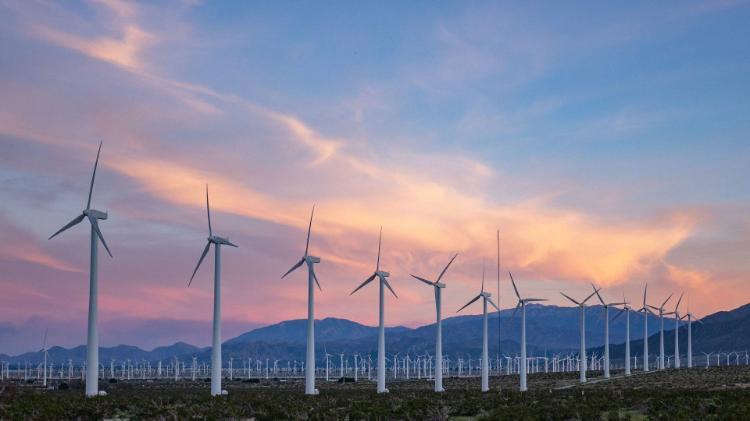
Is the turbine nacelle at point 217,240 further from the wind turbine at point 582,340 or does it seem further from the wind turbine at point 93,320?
the wind turbine at point 582,340

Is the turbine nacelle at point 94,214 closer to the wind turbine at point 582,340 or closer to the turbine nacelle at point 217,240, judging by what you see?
the turbine nacelle at point 217,240

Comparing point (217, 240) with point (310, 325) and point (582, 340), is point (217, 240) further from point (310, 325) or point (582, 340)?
point (582, 340)

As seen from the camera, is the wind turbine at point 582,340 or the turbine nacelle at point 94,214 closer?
the turbine nacelle at point 94,214

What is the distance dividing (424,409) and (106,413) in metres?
20.1

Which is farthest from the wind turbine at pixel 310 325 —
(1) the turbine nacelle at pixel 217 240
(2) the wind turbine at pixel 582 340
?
(2) the wind turbine at pixel 582 340

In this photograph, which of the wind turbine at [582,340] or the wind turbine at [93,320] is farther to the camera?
the wind turbine at [582,340]

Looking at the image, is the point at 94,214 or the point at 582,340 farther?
the point at 582,340

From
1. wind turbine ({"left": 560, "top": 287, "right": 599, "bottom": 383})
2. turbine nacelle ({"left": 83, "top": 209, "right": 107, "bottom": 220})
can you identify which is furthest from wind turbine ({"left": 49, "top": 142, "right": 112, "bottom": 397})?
wind turbine ({"left": 560, "top": 287, "right": 599, "bottom": 383})

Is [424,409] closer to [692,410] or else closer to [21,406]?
[692,410]

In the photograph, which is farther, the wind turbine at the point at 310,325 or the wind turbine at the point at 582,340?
the wind turbine at the point at 582,340

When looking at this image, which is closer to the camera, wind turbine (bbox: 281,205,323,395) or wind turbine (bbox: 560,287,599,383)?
wind turbine (bbox: 281,205,323,395)

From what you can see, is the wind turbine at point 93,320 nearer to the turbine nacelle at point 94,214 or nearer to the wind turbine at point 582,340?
the turbine nacelle at point 94,214

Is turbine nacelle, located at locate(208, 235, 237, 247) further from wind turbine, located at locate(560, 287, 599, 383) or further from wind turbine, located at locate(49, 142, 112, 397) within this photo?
wind turbine, located at locate(560, 287, 599, 383)

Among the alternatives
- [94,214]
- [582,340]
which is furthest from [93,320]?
[582,340]
